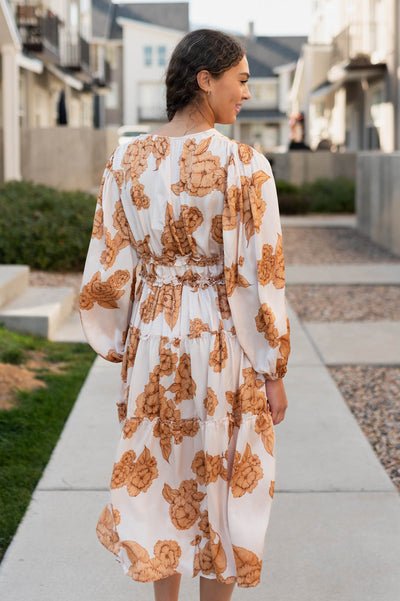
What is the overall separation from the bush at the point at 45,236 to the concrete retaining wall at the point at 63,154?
6.73 m

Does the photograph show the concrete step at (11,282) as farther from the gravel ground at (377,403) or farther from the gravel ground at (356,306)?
the gravel ground at (377,403)

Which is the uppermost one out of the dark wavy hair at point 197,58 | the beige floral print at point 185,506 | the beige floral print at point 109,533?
the dark wavy hair at point 197,58

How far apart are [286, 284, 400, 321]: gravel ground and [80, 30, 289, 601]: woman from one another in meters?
5.47

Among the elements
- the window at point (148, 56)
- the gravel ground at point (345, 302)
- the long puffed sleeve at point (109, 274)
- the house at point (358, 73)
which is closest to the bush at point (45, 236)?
the gravel ground at point (345, 302)

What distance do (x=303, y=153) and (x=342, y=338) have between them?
51.0 ft

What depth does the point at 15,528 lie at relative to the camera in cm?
355

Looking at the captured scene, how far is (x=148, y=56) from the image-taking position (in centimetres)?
5250

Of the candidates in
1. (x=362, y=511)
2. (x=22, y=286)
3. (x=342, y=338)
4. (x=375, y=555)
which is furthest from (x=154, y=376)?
(x=22, y=286)

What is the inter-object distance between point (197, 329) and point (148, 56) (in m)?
52.2

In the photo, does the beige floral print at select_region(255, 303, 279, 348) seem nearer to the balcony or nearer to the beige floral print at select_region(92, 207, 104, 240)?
the beige floral print at select_region(92, 207, 104, 240)

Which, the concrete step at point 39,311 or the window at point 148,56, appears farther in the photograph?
the window at point 148,56

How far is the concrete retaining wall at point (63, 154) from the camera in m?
16.8

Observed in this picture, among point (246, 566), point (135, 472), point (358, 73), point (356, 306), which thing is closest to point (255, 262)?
point (135, 472)

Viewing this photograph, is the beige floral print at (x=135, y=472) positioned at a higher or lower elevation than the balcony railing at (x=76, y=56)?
lower
